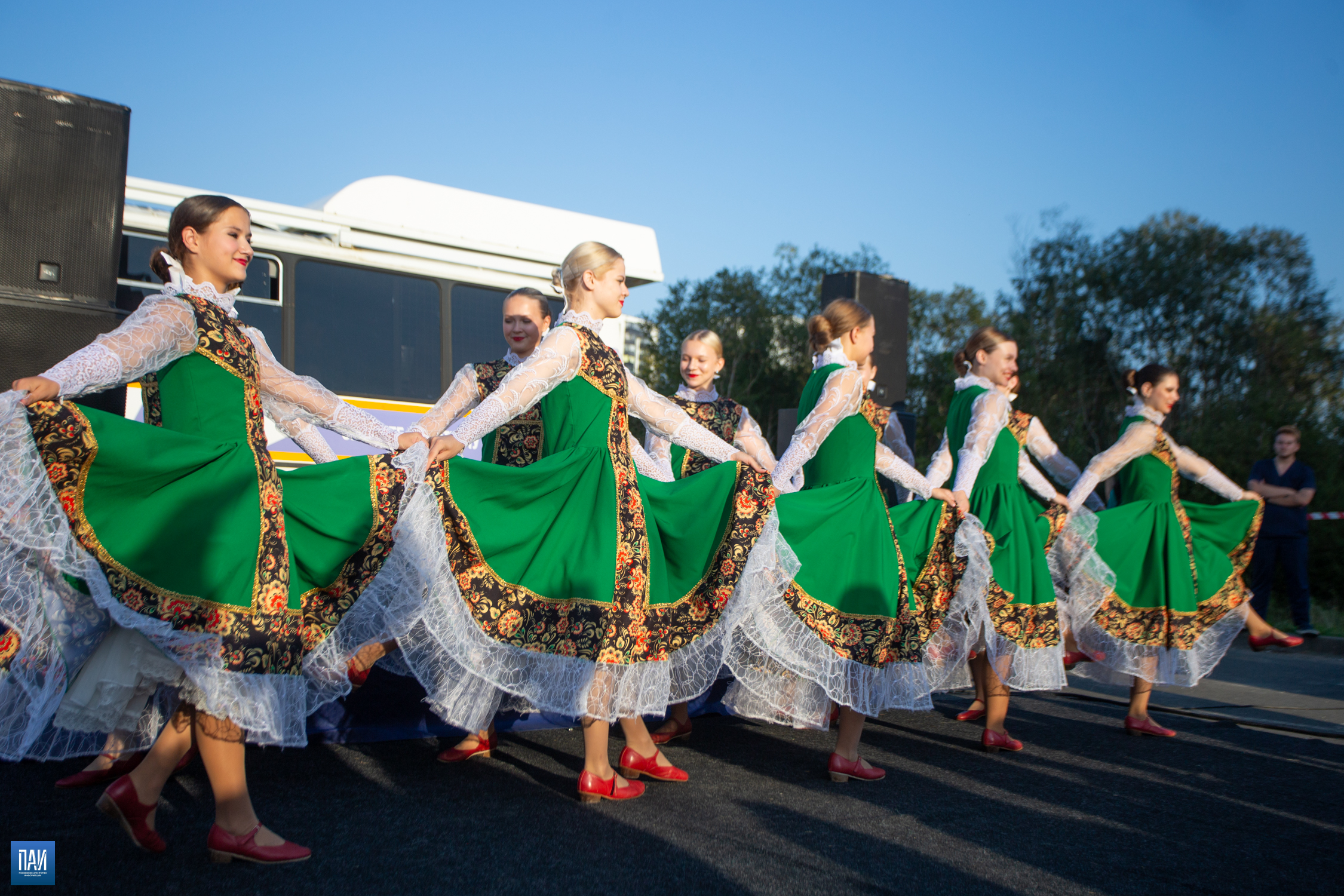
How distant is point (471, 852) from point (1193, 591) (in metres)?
3.78

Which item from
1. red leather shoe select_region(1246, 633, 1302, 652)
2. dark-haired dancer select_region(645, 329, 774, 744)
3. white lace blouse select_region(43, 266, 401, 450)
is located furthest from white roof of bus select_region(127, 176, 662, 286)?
red leather shoe select_region(1246, 633, 1302, 652)

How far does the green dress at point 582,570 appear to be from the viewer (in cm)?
311

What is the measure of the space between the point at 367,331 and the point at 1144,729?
5.51m

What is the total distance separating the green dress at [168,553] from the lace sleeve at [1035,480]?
349cm

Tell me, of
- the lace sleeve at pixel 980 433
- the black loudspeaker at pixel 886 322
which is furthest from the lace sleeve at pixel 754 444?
the black loudspeaker at pixel 886 322

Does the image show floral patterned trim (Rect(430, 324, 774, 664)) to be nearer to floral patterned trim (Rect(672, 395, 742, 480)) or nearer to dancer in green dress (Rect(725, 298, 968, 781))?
dancer in green dress (Rect(725, 298, 968, 781))

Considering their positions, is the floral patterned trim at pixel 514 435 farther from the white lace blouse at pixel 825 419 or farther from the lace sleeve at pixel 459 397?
the white lace blouse at pixel 825 419

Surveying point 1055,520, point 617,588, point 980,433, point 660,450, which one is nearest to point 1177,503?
point 1055,520

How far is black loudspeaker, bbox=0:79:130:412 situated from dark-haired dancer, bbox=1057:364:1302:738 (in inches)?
186

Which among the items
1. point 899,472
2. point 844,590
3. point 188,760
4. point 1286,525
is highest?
point 899,472

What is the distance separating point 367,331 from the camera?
7.27 m

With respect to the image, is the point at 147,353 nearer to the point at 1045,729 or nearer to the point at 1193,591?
the point at 1045,729

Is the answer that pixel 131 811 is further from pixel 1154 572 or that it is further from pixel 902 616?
pixel 1154 572

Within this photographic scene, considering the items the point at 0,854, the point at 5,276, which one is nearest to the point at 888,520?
the point at 0,854
